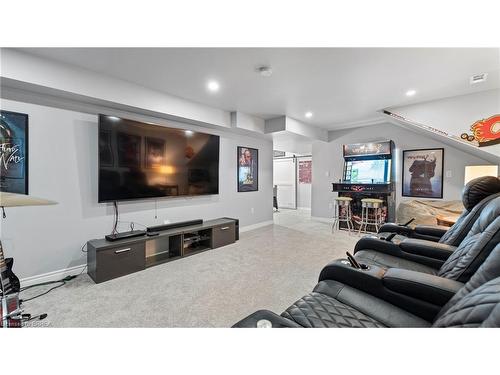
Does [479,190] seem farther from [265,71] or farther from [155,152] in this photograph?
[155,152]

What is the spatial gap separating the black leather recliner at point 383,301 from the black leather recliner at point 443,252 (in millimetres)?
182

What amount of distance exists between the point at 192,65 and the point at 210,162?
1.79 meters

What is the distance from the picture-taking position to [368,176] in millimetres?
4836

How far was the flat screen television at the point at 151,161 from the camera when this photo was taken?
2760mm

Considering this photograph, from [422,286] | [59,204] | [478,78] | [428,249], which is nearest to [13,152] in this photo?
[59,204]

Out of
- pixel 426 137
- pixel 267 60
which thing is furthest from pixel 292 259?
pixel 426 137

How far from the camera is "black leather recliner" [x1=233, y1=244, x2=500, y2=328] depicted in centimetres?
92

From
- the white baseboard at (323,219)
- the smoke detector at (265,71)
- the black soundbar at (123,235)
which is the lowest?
the white baseboard at (323,219)

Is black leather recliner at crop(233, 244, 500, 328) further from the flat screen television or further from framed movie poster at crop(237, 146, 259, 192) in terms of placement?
framed movie poster at crop(237, 146, 259, 192)

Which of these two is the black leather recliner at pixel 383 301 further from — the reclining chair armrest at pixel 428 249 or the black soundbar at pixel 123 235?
the black soundbar at pixel 123 235

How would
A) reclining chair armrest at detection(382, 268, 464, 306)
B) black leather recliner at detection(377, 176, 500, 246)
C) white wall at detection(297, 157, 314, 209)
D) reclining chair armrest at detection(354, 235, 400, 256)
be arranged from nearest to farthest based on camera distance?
reclining chair armrest at detection(382, 268, 464, 306)
black leather recliner at detection(377, 176, 500, 246)
reclining chair armrest at detection(354, 235, 400, 256)
white wall at detection(297, 157, 314, 209)

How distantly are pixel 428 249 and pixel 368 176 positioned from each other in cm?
336

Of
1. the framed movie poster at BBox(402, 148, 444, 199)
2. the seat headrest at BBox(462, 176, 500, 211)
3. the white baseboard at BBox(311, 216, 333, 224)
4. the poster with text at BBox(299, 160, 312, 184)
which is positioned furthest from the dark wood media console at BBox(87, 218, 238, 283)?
the poster with text at BBox(299, 160, 312, 184)

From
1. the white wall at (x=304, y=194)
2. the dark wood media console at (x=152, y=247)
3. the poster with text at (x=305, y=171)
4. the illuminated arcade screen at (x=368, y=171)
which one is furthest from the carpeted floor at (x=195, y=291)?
the poster with text at (x=305, y=171)
